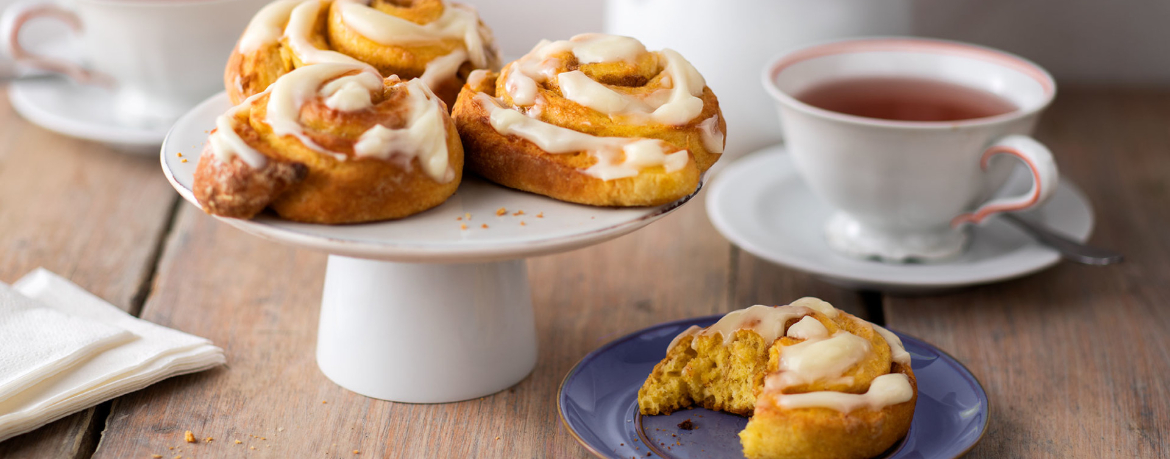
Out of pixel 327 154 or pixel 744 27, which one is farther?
pixel 744 27

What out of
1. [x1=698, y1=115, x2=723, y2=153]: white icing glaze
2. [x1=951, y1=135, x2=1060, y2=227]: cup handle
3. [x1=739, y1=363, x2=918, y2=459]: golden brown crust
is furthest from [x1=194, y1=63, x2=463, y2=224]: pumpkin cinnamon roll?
[x1=951, y1=135, x2=1060, y2=227]: cup handle

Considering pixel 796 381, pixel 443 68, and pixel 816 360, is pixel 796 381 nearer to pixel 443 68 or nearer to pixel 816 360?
pixel 816 360

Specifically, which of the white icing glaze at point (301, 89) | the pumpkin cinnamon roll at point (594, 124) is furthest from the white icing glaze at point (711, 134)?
the white icing glaze at point (301, 89)

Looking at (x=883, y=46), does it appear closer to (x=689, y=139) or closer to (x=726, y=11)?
(x=726, y=11)

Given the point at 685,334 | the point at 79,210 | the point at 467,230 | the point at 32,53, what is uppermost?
the point at 467,230

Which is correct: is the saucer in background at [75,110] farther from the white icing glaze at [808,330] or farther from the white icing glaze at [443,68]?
the white icing glaze at [808,330]

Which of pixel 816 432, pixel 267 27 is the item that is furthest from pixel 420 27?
pixel 816 432

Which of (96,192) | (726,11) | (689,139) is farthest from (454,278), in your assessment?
(96,192)

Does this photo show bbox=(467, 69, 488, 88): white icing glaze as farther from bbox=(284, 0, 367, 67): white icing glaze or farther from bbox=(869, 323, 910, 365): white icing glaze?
bbox=(869, 323, 910, 365): white icing glaze
